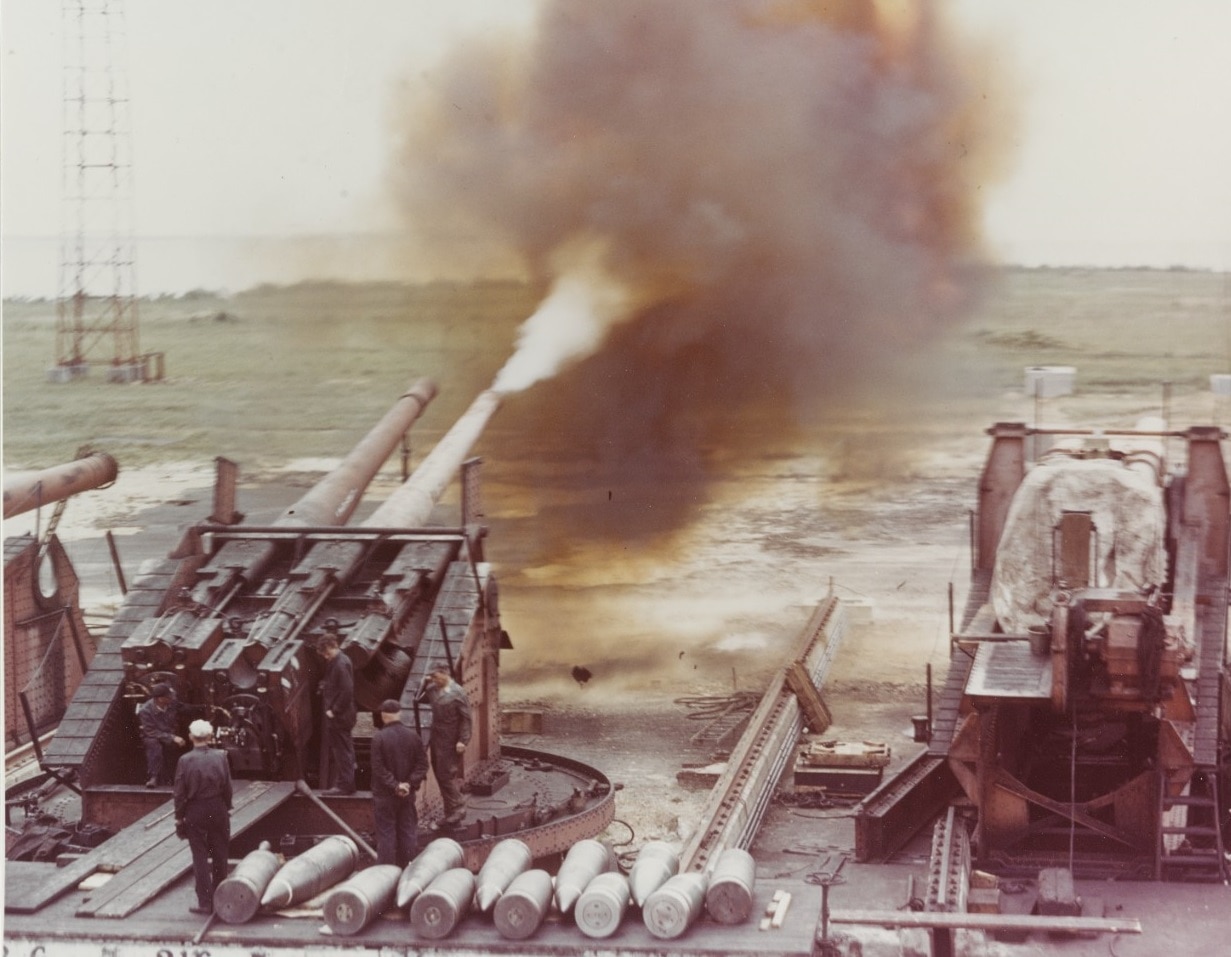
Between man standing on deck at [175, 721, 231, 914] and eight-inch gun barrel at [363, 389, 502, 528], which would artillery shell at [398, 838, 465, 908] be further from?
eight-inch gun barrel at [363, 389, 502, 528]

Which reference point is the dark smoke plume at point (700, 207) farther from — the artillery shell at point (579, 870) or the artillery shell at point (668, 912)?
the artillery shell at point (668, 912)

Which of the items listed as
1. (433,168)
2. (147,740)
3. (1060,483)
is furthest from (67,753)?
(433,168)

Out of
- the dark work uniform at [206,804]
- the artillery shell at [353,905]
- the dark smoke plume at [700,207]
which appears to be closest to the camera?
the artillery shell at [353,905]

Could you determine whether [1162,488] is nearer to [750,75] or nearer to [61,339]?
[750,75]

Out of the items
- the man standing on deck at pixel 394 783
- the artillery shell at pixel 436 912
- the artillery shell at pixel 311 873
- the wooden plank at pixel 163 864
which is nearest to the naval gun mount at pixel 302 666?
the wooden plank at pixel 163 864

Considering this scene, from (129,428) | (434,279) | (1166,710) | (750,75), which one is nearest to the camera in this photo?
(1166,710)

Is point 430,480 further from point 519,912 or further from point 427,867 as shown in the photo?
point 519,912
